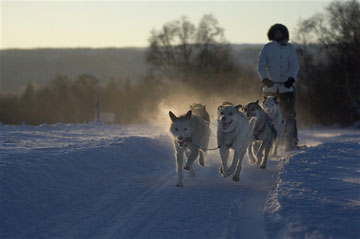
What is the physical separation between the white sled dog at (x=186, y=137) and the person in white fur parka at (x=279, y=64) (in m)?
3.93

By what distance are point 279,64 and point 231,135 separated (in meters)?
4.60

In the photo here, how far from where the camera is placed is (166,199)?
22.0 feet

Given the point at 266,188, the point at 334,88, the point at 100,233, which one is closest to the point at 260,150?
the point at 266,188

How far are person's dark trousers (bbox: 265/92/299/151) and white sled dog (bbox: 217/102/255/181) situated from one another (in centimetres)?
430

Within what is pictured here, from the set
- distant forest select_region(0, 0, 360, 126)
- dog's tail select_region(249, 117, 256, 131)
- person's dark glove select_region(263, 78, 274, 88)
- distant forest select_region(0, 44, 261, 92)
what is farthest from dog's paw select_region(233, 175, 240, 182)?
distant forest select_region(0, 44, 261, 92)

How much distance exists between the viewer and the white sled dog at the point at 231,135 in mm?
7895

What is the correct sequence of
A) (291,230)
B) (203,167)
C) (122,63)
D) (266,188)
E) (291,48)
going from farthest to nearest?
Result: (122,63)
(291,48)
(203,167)
(266,188)
(291,230)

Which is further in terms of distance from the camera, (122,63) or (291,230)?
(122,63)

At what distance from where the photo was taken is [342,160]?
954 cm

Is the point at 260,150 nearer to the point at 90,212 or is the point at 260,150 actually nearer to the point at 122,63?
the point at 90,212

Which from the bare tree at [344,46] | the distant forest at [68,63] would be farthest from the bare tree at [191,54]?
the distant forest at [68,63]

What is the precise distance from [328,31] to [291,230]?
40.1 meters

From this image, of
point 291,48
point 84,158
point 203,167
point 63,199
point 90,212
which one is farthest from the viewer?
point 291,48

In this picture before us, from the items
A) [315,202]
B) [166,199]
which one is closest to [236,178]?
[166,199]
